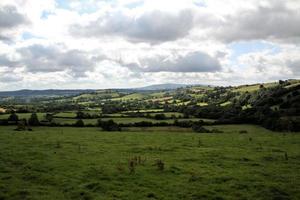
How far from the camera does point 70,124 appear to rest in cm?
8081

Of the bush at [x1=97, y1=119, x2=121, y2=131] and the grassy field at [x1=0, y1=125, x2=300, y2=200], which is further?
the bush at [x1=97, y1=119, x2=121, y2=131]

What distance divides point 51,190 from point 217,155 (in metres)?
17.9

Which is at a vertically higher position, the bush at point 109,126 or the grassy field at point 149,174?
the grassy field at point 149,174

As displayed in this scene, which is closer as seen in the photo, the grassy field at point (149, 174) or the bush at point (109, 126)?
the grassy field at point (149, 174)

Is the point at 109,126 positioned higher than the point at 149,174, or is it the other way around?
the point at 149,174

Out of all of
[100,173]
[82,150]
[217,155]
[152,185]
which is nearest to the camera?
[152,185]

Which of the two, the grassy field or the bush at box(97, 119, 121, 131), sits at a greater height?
the grassy field

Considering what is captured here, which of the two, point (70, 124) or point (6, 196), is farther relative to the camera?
point (70, 124)

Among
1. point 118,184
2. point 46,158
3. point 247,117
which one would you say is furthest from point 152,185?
point 247,117

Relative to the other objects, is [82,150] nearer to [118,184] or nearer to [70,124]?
[118,184]

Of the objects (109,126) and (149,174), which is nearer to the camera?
(149,174)

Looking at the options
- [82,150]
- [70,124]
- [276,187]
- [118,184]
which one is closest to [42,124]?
[70,124]

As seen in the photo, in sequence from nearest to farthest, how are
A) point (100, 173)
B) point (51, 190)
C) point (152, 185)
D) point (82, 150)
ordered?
point (51, 190) → point (152, 185) → point (100, 173) → point (82, 150)

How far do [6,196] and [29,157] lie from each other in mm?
12476
